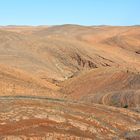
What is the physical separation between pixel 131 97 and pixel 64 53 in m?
29.1

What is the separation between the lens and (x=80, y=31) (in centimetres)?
9175

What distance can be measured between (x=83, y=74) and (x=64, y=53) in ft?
60.2

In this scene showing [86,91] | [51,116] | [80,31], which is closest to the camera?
[51,116]

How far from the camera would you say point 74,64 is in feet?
166

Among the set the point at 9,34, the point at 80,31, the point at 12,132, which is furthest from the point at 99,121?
the point at 80,31

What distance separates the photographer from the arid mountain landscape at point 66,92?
14.7m

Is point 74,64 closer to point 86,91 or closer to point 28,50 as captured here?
point 28,50

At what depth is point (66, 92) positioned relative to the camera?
31234mm

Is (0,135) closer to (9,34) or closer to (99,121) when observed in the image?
(99,121)

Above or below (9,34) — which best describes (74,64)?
below

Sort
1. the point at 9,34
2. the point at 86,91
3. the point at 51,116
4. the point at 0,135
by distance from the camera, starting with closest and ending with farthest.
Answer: the point at 0,135 → the point at 51,116 → the point at 86,91 → the point at 9,34

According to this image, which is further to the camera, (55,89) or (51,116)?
(55,89)

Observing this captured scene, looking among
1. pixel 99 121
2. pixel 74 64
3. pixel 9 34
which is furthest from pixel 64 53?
pixel 99 121

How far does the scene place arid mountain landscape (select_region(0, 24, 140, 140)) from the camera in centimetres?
1470
